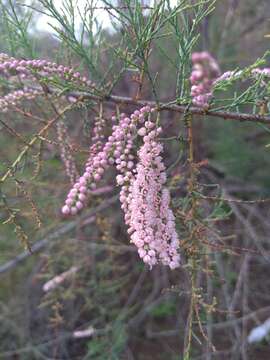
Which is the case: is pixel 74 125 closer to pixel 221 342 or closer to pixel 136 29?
pixel 221 342

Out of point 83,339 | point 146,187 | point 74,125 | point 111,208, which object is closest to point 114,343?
point 83,339

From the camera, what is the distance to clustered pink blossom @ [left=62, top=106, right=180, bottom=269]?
0.97 meters

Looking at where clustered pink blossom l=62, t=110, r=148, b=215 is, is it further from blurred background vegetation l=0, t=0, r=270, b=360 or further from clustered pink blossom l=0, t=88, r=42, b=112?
blurred background vegetation l=0, t=0, r=270, b=360

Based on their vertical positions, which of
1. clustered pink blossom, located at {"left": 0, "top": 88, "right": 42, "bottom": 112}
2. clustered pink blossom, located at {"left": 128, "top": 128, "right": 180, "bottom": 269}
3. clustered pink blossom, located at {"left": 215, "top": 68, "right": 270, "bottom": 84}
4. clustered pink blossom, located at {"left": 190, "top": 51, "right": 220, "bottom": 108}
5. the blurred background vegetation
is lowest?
the blurred background vegetation

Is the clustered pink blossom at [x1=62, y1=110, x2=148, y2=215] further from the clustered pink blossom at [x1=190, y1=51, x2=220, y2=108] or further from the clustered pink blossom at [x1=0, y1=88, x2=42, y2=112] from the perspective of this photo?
the clustered pink blossom at [x1=0, y1=88, x2=42, y2=112]

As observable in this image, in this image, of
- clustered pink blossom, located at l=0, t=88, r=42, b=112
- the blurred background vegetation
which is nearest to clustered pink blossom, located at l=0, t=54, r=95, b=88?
clustered pink blossom, located at l=0, t=88, r=42, b=112

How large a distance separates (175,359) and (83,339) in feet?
1.81

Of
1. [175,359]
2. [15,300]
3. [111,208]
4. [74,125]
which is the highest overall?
[74,125]

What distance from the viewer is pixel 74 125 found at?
3105 mm

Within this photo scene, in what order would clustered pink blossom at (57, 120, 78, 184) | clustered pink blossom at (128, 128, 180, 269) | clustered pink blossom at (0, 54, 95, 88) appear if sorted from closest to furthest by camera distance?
clustered pink blossom at (128, 128, 180, 269) → clustered pink blossom at (0, 54, 95, 88) → clustered pink blossom at (57, 120, 78, 184)

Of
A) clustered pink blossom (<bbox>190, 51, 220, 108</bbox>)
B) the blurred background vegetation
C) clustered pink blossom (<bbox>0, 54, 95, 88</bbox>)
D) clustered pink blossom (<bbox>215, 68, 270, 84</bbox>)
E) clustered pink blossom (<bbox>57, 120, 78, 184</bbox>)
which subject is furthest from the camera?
the blurred background vegetation

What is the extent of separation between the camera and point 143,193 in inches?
39.4

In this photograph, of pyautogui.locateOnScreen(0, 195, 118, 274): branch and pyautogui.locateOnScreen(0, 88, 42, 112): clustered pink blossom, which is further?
pyautogui.locateOnScreen(0, 195, 118, 274): branch

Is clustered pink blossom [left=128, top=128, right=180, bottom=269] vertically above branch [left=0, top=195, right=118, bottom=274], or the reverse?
clustered pink blossom [left=128, top=128, right=180, bottom=269]
